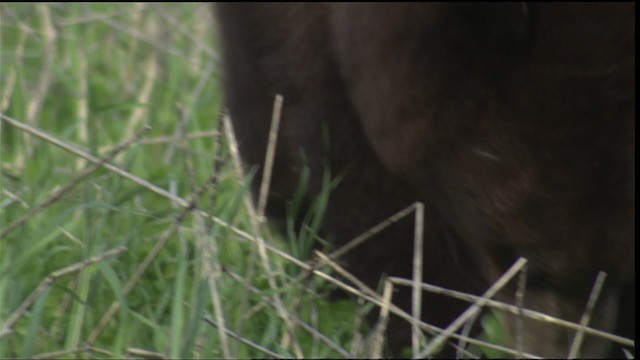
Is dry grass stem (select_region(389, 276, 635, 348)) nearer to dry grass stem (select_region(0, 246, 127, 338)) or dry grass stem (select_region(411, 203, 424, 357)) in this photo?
dry grass stem (select_region(411, 203, 424, 357))

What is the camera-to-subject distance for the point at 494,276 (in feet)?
8.21

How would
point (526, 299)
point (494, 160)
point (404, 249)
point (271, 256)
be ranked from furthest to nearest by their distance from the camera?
point (271, 256) < point (404, 249) < point (526, 299) < point (494, 160)

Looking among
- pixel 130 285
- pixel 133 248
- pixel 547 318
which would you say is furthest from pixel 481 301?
pixel 133 248

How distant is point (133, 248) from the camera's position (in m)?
2.86

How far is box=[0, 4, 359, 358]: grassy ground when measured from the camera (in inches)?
95.3

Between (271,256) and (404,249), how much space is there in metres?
0.31

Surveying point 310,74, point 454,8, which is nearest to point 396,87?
point 454,8

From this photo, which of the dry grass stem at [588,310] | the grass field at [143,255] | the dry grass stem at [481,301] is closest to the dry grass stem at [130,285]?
the grass field at [143,255]

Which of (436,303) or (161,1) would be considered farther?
(161,1)

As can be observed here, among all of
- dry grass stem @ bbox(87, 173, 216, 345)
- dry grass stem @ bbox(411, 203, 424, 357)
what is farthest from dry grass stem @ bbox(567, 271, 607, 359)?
dry grass stem @ bbox(87, 173, 216, 345)

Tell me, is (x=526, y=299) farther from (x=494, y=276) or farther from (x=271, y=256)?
(x=271, y=256)

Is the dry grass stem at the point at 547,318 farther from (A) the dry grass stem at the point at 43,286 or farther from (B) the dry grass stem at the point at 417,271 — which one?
(A) the dry grass stem at the point at 43,286

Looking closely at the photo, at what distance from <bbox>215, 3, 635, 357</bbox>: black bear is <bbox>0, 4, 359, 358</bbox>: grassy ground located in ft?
0.65

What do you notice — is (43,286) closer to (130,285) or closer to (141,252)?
(130,285)
